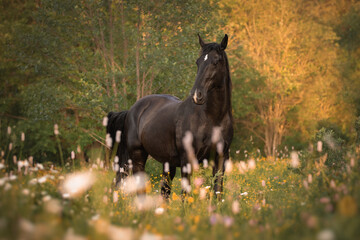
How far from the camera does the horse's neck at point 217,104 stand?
5.60 m

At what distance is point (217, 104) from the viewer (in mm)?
5633

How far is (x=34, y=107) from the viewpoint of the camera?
14906 mm

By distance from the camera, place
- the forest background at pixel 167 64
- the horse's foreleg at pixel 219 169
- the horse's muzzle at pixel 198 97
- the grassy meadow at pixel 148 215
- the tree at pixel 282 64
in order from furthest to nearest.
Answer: the tree at pixel 282 64, the forest background at pixel 167 64, the horse's foreleg at pixel 219 169, the horse's muzzle at pixel 198 97, the grassy meadow at pixel 148 215

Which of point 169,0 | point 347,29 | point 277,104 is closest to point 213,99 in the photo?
point 169,0

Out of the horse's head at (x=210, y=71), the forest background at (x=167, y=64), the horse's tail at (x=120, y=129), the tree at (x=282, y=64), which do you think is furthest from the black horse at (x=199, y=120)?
the tree at (x=282, y=64)

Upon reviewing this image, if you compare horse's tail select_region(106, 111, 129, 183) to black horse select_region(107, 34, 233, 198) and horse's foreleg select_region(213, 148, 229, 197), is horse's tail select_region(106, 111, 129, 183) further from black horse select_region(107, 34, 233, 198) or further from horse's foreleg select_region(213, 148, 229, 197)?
horse's foreleg select_region(213, 148, 229, 197)

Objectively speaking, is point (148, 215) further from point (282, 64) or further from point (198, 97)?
point (282, 64)

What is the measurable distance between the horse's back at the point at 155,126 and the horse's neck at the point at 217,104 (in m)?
0.86

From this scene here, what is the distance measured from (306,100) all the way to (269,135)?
11.0ft

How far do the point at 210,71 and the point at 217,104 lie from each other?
0.58m

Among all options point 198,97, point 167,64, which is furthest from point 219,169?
point 167,64

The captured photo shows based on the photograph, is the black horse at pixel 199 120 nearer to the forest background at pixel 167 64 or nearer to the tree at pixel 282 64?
the forest background at pixel 167 64

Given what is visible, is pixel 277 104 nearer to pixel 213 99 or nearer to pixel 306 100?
pixel 306 100

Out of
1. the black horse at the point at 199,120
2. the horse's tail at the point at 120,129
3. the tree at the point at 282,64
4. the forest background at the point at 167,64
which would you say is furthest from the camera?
the tree at the point at 282,64
